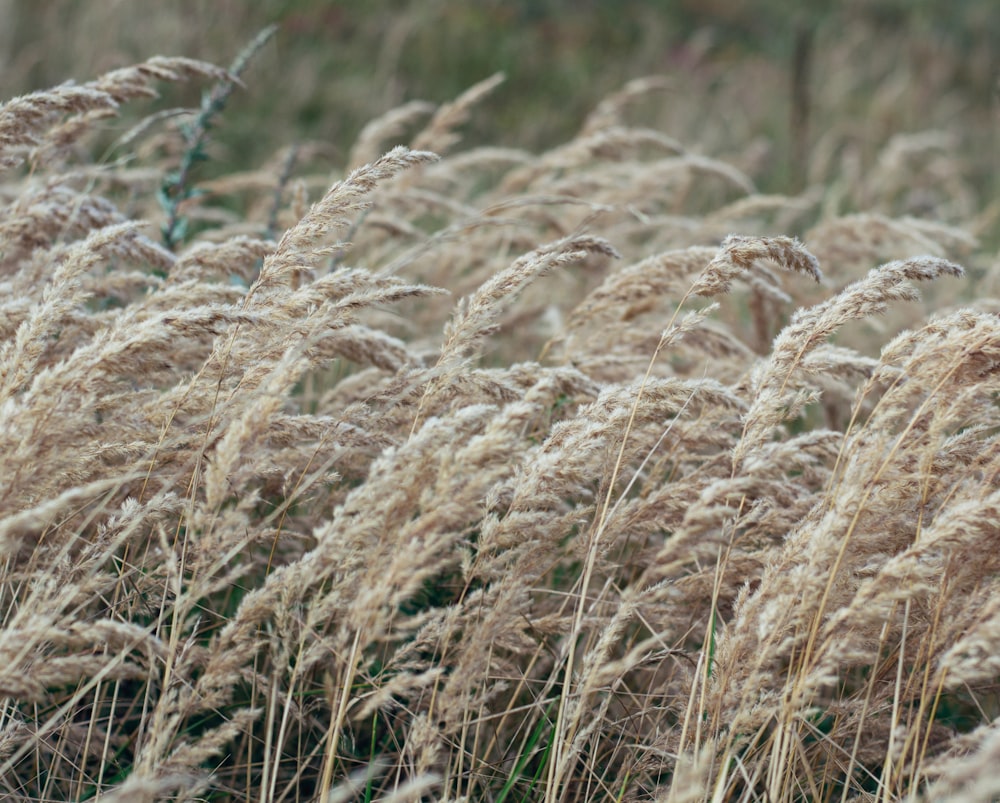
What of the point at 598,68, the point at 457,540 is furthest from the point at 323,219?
the point at 598,68

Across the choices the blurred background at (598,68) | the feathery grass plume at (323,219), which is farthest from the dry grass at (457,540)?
the blurred background at (598,68)

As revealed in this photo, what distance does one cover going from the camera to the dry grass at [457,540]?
1.32 m

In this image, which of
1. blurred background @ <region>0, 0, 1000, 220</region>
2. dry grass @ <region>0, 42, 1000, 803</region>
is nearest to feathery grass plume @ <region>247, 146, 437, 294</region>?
dry grass @ <region>0, 42, 1000, 803</region>

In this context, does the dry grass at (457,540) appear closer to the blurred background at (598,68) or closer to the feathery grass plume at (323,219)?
the feathery grass plume at (323,219)

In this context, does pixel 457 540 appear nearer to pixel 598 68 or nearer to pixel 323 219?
pixel 323 219

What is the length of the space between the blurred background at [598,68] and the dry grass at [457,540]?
2.93m

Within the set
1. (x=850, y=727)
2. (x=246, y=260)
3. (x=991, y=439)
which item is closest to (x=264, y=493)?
(x=246, y=260)

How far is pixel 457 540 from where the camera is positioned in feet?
5.86

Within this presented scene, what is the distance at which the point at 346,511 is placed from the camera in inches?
52.3

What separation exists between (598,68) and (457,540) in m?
8.37

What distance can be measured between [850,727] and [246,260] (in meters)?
1.66

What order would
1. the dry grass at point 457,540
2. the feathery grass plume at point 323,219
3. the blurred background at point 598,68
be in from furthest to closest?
the blurred background at point 598,68 → the feathery grass plume at point 323,219 → the dry grass at point 457,540

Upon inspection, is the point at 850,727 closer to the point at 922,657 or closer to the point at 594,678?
the point at 922,657

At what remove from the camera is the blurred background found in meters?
5.79
